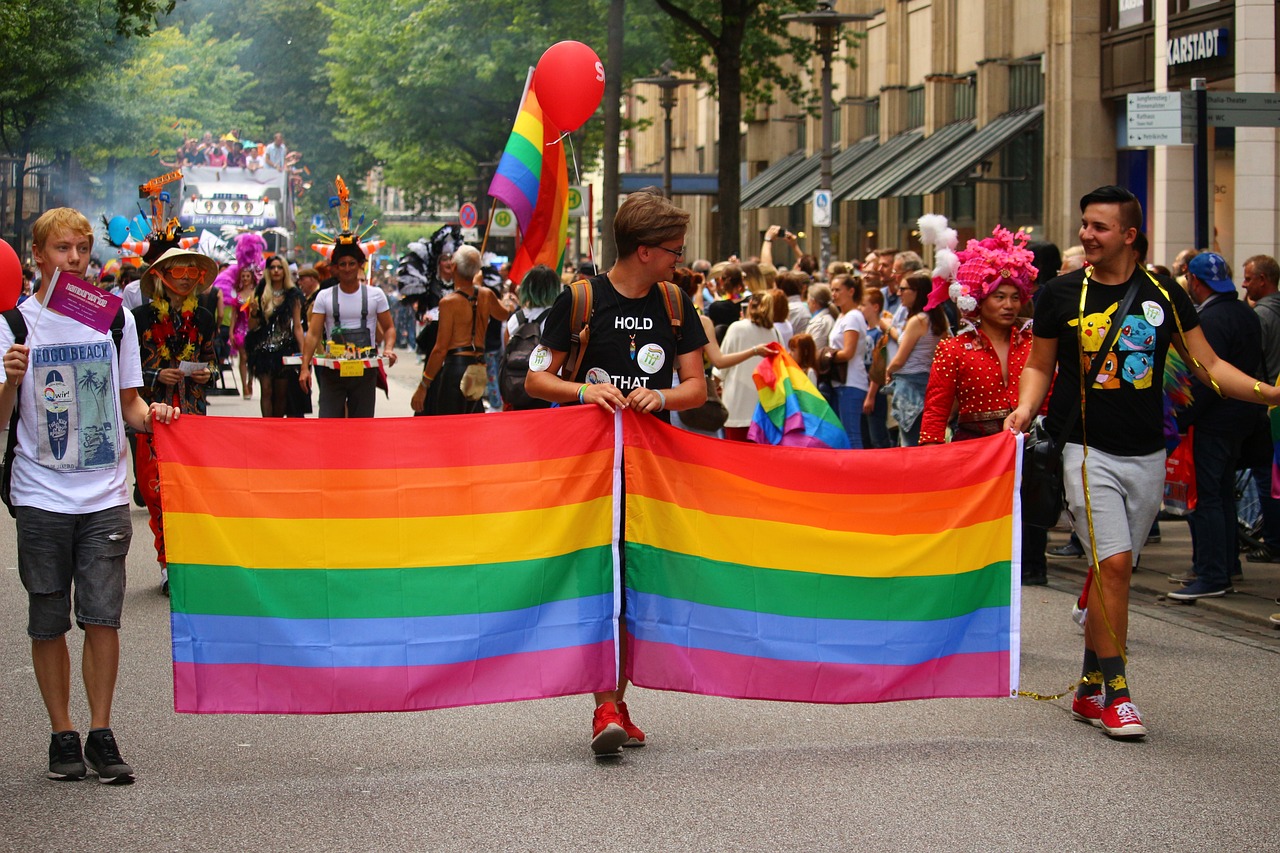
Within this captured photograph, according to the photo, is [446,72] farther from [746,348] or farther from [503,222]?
[746,348]

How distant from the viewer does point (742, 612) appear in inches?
231

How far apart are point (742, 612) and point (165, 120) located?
50.9 meters

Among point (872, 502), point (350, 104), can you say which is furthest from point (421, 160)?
point (872, 502)

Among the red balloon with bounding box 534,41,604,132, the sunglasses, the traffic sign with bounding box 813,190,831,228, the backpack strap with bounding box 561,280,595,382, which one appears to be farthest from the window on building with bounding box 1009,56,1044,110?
the backpack strap with bounding box 561,280,595,382

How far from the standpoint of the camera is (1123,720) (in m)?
6.11

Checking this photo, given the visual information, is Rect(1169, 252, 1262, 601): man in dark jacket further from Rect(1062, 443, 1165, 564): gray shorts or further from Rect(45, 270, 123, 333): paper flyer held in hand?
Rect(45, 270, 123, 333): paper flyer held in hand

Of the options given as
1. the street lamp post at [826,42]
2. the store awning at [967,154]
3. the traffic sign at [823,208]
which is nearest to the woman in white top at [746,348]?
the street lamp post at [826,42]

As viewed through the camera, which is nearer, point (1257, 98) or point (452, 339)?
point (1257, 98)

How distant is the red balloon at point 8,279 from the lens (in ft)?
16.8

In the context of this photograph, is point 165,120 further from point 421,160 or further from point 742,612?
point 742,612

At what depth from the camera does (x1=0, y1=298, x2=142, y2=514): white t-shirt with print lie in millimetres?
5465

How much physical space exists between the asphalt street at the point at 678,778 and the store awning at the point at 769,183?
111 ft

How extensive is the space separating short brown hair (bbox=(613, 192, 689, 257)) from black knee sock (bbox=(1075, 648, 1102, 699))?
2305 mm

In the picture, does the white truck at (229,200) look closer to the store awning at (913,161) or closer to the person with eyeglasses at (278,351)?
the store awning at (913,161)
